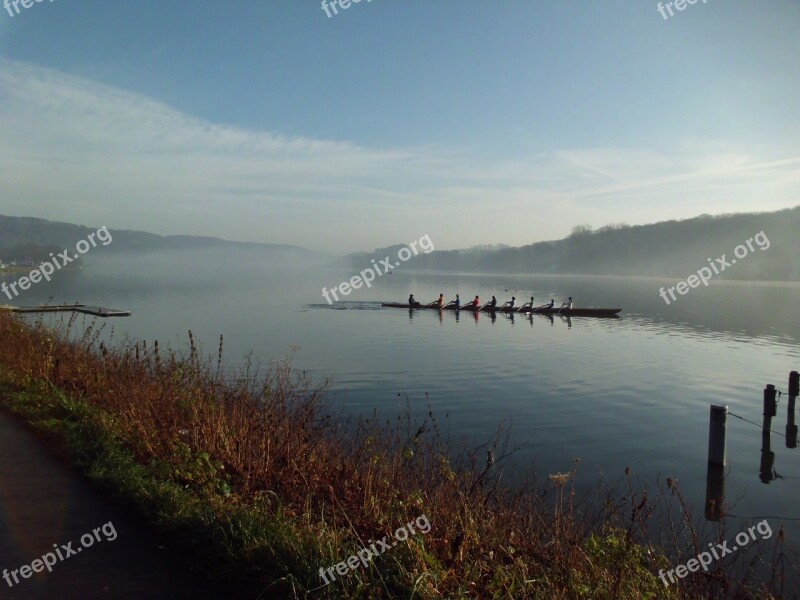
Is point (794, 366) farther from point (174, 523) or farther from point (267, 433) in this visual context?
point (174, 523)

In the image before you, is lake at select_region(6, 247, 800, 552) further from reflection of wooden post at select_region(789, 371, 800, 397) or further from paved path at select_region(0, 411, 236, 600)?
paved path at select_region(0, 411, 236, 600)

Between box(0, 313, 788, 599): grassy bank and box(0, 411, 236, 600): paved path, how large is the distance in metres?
0.22

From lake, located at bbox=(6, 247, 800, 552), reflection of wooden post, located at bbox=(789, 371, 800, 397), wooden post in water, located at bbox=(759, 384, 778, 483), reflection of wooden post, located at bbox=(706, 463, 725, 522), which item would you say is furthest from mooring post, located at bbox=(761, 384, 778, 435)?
reflection of wooden post, located at bbox=(706, 463, 725, 522)

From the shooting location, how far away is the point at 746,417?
62.6 ft

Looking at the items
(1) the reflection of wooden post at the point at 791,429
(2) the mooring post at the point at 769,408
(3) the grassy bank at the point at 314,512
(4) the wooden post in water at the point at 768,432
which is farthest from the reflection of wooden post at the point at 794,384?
(3) the grassy bank at the point at 314,512

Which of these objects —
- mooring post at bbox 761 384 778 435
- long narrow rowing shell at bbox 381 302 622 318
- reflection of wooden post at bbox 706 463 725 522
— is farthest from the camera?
long narrow rowing shell at bbox 381 302 622 318

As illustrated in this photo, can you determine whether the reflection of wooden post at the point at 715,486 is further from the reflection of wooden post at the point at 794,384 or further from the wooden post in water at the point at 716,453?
the reflection of wooden post at the point at 794,384

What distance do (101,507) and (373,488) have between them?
9.21ft

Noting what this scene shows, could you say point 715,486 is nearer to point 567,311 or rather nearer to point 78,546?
point 78,546

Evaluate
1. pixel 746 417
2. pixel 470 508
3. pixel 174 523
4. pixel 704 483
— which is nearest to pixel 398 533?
pixel 470 508

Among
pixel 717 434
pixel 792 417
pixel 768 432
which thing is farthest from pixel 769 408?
pixel 717 434

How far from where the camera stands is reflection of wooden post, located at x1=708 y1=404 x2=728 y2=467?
1309 cm

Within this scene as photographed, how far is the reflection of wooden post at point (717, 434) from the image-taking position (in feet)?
43.0

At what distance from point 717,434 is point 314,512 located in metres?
10.7
